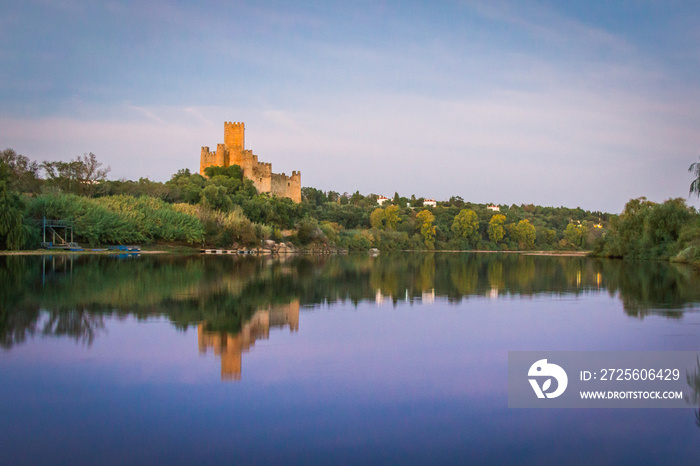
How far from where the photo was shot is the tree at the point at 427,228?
69094 mm

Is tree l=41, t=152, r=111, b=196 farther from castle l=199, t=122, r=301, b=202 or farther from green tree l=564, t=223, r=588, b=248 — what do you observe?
green tree l=564, t=223, r=588, b=248

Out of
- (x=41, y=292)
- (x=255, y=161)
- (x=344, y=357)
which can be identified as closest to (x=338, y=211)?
(x=255, y=161)

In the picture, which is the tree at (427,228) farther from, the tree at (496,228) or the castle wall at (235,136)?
the castle wall at (235,136)

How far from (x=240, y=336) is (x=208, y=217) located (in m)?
33.9

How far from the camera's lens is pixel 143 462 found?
3.32 meters

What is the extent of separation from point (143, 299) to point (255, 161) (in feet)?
158

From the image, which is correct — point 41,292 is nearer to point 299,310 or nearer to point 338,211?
point 299,310

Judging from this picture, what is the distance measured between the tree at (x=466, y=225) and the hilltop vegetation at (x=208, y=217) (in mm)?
5562

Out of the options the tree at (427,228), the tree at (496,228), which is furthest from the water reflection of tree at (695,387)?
the tree at (496,228)

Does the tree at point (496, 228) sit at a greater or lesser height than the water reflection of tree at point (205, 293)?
greater

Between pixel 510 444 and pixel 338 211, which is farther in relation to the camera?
pixel 338 211

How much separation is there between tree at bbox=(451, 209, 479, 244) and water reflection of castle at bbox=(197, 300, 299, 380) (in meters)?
66.0

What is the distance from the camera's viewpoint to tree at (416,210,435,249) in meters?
69.1

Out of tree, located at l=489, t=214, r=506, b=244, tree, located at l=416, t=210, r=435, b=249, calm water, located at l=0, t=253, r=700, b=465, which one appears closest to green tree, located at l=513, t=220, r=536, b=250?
tree, located at l=489, t=214, r=506, b=244
